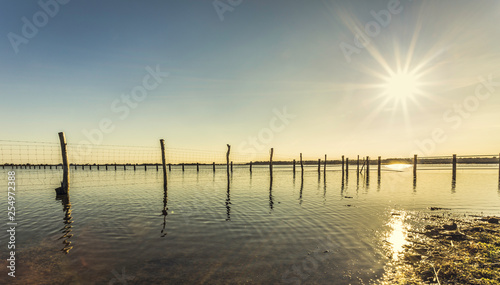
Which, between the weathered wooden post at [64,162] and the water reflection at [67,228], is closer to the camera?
the water reflection at [67,228]

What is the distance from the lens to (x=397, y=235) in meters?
7.40

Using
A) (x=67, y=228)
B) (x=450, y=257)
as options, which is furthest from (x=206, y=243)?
(x=450, y=257)

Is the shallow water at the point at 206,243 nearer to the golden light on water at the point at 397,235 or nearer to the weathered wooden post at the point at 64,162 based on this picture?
the golden light on water at the point at 397,235

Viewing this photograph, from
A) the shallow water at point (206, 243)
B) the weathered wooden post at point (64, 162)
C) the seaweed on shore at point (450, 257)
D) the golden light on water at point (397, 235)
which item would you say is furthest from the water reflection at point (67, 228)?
the golden light on water at point (397, 235)

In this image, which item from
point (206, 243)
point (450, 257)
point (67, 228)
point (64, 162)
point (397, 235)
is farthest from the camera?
point (64, 162)

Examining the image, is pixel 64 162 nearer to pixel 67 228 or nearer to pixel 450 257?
pixel 67 228

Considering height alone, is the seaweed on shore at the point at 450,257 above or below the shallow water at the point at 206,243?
above

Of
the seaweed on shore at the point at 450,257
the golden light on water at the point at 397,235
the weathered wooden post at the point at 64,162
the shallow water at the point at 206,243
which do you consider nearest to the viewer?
the seaweed on shore at the point at 450,257

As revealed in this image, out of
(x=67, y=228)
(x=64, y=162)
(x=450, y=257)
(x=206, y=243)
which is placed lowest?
(x=67, y=228)

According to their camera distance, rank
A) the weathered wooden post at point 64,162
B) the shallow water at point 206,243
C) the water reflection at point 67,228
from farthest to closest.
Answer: the weathered wooden post at point 64,162 → the water reflection at point 67,228 → the shallow water at point 206,243

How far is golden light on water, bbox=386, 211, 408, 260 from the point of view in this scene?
617cm

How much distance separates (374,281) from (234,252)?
3137mm

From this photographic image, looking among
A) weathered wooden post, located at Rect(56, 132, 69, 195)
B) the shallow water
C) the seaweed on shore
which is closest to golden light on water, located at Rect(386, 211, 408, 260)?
the shallow water

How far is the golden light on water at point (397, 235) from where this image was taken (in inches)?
243
